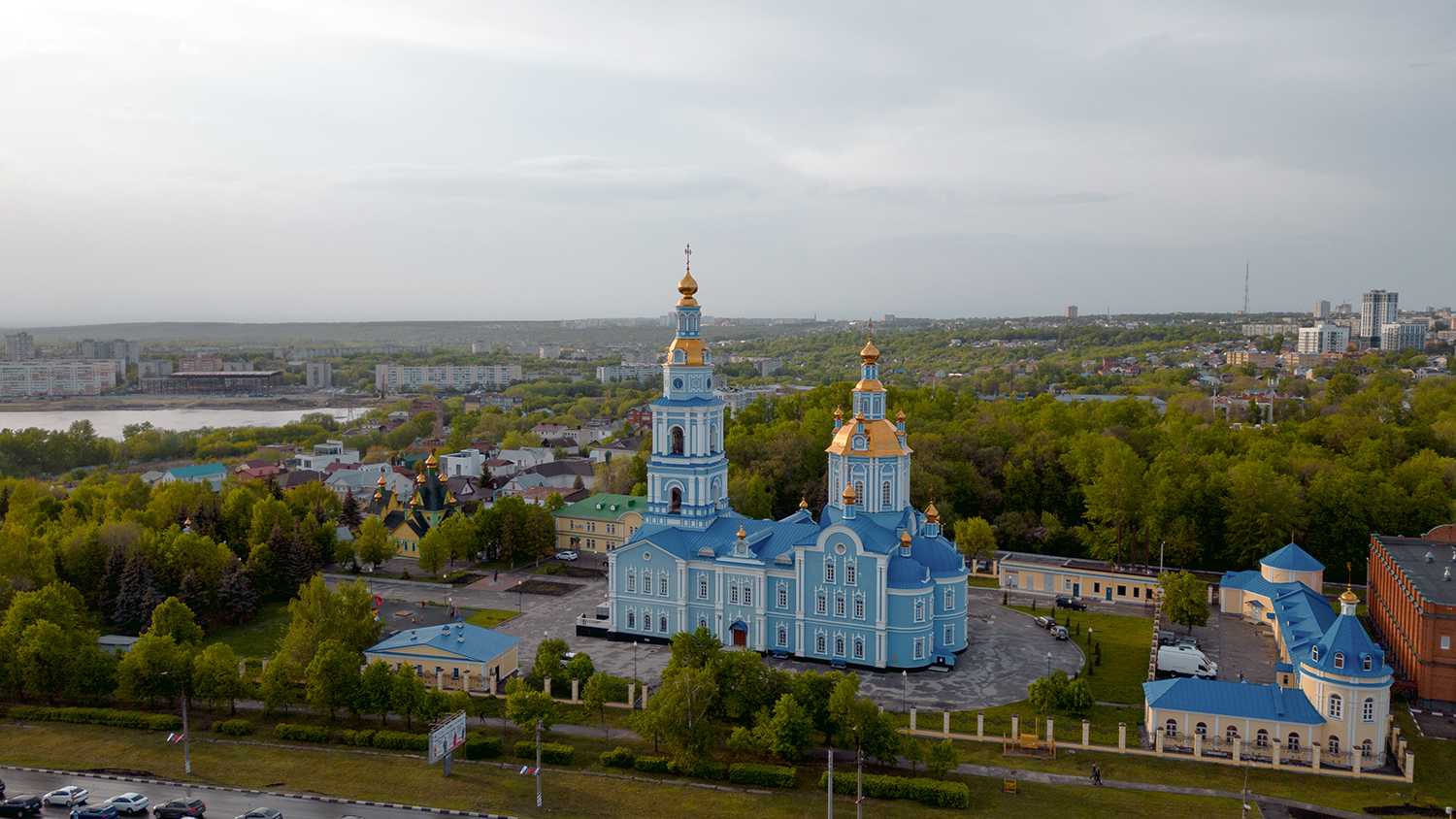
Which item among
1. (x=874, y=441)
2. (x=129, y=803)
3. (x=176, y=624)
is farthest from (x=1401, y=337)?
(x=129, y=803)

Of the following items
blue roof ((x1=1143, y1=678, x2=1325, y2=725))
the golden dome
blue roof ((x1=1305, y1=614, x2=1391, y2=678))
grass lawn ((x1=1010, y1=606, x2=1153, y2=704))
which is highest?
the golden dome

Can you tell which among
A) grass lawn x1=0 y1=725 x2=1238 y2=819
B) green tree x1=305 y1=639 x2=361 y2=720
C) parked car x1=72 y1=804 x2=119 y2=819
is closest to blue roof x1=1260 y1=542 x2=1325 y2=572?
grass lawn x1=0 y1=725 x2=1238 y2=819

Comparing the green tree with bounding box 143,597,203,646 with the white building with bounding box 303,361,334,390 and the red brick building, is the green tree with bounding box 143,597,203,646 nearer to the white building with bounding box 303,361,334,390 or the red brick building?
the red brick building

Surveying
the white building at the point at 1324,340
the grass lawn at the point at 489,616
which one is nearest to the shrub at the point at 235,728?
the grass lawn at the point at 489,616

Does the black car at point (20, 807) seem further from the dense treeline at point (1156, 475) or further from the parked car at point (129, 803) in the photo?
the dense treeline at point (1156, 475)

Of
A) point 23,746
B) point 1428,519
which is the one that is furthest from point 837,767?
point 1428,519

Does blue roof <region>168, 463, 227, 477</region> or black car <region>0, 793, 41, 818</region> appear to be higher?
blue roof <region>168, 463, 227, 477</region>
